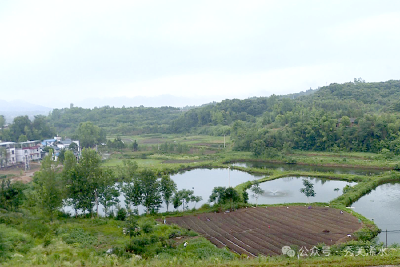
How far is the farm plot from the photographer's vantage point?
11.4 meters

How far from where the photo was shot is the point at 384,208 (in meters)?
15.7

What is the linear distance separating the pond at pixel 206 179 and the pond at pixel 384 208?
26.3 ft

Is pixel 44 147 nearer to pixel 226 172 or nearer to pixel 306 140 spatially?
pixel 226 172

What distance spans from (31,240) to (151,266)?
17.6 ft

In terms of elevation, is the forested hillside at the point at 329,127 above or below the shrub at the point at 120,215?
above

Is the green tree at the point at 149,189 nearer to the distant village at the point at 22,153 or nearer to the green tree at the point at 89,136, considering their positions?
the distant village at the point at 22,153

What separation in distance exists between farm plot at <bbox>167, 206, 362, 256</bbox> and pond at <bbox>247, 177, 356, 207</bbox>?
6.91 feet

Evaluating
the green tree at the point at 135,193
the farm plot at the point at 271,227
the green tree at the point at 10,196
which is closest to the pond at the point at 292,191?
the farm plot at the point at 271,227

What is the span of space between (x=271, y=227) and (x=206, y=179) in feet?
37.3

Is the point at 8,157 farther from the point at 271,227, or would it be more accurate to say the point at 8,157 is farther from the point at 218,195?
the point at 271,227

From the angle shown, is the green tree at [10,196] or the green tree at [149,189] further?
the green tree at [149,189]

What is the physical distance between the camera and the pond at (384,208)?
1259cm

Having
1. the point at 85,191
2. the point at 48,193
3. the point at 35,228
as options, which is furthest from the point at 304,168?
the point at 35,228

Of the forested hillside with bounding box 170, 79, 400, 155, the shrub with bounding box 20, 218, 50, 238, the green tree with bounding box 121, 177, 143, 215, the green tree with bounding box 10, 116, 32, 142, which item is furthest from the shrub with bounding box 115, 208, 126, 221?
the green tree with bounding box 10, 116, 32, 142
